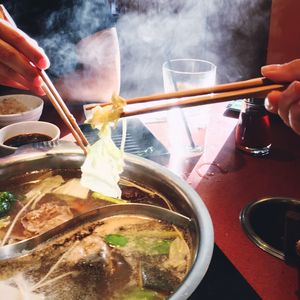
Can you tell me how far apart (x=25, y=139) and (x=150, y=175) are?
3.25 ft

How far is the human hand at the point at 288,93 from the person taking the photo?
62.1 inches

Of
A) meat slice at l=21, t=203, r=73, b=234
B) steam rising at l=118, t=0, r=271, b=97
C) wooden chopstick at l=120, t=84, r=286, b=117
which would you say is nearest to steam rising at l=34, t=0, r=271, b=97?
steam rising at l=118, t=0, r=271, b=97

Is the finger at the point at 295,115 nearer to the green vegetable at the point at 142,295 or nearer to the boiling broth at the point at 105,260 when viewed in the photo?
the boiling broth at the point at 105,260

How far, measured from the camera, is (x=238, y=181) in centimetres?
221

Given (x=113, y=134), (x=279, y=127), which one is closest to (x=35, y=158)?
(x=113, y=134)

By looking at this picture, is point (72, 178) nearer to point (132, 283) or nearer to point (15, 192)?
point (15, 192)

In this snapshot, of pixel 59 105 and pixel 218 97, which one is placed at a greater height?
pixel 218 97

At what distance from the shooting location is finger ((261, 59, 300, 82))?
5.26 feet

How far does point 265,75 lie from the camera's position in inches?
65.6

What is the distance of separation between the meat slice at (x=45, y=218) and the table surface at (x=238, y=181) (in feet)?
2.66

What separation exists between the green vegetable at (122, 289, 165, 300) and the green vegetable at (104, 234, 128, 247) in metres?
0.29

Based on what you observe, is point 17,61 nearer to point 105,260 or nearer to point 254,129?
point 105,260

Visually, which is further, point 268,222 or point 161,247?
point 268,222

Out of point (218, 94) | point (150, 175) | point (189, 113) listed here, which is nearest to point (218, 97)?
point (218, 94)
